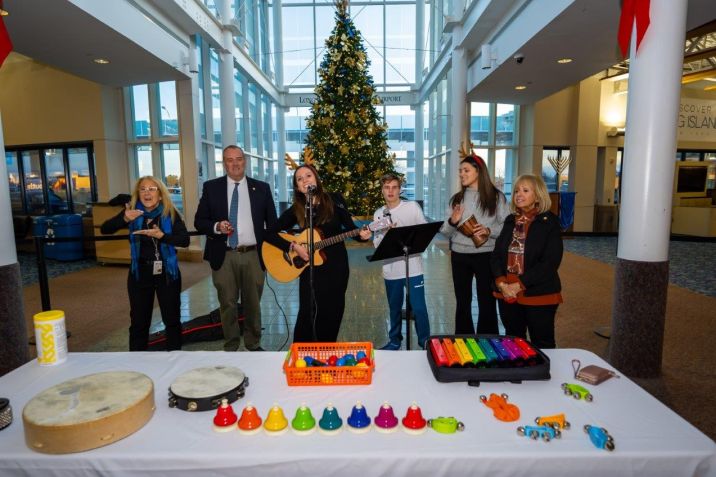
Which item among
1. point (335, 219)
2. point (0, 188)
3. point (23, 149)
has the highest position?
point (23, 149)

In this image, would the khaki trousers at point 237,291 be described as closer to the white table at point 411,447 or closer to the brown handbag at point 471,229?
the brown handbag at point 471,229

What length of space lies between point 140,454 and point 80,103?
432 inches

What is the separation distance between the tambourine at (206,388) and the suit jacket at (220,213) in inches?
78.0

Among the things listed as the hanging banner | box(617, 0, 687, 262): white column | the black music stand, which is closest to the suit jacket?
the black music stand

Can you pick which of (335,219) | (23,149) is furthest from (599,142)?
(23,149)

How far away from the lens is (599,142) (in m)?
12.2

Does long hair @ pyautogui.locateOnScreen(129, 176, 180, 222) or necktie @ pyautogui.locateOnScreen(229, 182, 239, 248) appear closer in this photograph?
long hair @ pyautogui.locateOnScreen(129, 176, 180, 222)

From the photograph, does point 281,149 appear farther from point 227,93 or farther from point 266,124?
point 227,93

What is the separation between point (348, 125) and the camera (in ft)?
31.2

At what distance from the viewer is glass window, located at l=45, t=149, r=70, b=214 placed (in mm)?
10586

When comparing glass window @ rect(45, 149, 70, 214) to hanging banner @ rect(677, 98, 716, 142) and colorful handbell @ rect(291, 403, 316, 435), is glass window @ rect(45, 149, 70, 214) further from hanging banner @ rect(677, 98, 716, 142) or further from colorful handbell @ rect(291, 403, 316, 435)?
hanging banner @ rect(677, 98, 716, 142)

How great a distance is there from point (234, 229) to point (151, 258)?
2.18 feet

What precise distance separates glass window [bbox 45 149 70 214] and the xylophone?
11885 millimetres

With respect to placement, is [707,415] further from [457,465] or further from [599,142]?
[599,142]
